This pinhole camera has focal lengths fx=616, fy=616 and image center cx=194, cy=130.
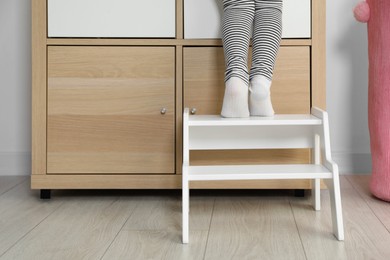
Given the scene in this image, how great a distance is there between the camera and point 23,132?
2.30 meters

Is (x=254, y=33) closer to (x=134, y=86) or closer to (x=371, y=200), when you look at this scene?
(x=134, y=86)

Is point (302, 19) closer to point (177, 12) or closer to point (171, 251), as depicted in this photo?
point (177, 12)

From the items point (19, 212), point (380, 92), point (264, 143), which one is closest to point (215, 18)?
point (264, 143)

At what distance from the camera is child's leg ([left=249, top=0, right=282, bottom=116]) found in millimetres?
1607

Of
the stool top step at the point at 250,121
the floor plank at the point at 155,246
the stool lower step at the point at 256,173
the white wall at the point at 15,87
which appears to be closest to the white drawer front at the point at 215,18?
the stool top step at the point at 250,121

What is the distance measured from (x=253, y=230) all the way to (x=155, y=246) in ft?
0.85

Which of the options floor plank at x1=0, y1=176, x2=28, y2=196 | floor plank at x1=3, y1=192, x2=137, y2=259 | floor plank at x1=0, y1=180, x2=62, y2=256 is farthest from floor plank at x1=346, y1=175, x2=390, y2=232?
floor plank at x1=0, y1=176, x2=28, y2=196

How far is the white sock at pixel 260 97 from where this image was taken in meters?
1.59

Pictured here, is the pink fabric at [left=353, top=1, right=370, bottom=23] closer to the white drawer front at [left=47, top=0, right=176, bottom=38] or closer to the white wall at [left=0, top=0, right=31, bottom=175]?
the white drawer front at [left=47, top=0, right=176, bottom=38]

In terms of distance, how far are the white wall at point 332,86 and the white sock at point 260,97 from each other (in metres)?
0.71

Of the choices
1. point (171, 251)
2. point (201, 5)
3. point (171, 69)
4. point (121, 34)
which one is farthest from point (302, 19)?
point (171, 251)

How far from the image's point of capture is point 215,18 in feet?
5.85

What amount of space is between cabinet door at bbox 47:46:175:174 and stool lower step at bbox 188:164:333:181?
33cm

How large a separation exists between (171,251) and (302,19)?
83cm
